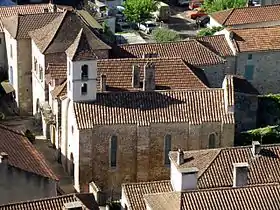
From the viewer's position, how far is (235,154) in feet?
174

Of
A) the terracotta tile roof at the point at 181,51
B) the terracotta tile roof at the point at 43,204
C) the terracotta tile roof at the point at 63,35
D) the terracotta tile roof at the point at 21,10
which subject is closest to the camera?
the terracotta tile roof at the point at 43,204

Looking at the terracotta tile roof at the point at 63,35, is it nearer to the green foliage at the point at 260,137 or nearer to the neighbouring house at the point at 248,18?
the green foliage at the point at 260,137

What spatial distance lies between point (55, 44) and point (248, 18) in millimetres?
24587

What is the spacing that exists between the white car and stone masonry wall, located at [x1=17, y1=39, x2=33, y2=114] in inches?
1043

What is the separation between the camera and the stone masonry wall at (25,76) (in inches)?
2823

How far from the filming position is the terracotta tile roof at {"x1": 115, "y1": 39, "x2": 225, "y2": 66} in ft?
232

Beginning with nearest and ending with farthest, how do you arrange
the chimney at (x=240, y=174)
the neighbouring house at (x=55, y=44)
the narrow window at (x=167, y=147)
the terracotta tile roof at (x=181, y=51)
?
1. the chimney at (x=240, y=174)
2. the narrow window at (x=167, y=147)
3. the neighbouring house at (x=55, y=44)
4. the terracotta tile roof at (x=181, y=51)

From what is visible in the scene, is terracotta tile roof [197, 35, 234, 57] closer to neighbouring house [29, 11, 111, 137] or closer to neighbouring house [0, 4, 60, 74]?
neighbouring house [29, 11, 111, 137]

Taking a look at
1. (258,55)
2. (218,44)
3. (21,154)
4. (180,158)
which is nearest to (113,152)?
(180,158)

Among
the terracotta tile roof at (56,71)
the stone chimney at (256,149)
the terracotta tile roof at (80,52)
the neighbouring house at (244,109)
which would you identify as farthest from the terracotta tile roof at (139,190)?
the terracotta tile roof at (56,71)

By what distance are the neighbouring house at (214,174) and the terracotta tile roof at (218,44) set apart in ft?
69.9

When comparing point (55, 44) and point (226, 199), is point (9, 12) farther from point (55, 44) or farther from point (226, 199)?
point (226, 199)

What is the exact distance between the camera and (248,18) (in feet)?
281

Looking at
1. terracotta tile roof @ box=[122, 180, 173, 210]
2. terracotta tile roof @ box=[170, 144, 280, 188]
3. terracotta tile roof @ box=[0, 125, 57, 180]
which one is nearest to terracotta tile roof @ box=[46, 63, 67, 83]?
terracotta tile roof @ box=[0, 125, 57, 180]
